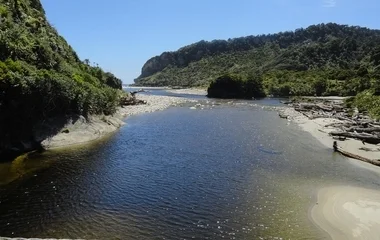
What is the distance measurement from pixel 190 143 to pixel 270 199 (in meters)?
24.8

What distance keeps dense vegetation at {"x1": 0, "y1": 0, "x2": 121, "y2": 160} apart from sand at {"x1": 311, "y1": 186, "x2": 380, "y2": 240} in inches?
1437

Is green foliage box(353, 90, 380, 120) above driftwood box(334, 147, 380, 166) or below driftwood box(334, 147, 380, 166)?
above

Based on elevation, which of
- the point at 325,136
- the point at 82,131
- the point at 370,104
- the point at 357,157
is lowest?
the point at 357,157

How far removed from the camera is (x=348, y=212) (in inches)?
1027

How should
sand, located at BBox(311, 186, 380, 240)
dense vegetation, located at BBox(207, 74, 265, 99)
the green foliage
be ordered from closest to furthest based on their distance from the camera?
sand, located at BBox(311, 186, 380, 240) → the green foliage → dense vegetation, located at BBox(207, 74, 265, 99)

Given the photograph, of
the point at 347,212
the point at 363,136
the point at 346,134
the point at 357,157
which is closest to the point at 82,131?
the point at 357,157

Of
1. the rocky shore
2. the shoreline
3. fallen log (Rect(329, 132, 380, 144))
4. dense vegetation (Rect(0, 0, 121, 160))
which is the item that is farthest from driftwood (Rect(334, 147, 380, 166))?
dense vegetation (Rect(0, 0, 121, 160))

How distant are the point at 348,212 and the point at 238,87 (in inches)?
5285

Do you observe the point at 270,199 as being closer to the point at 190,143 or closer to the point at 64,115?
the point at 190,143

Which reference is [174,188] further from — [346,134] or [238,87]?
[238,87]

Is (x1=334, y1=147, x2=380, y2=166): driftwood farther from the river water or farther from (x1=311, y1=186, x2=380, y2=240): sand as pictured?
(x1=311, y1=186, x2=380, y2=240): sand

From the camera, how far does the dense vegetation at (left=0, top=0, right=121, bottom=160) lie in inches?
1674

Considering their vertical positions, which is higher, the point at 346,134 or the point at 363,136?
the point at 363,136

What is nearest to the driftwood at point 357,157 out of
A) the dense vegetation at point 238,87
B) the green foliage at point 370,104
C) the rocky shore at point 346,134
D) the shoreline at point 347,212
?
the rocky shore at point 346,134
